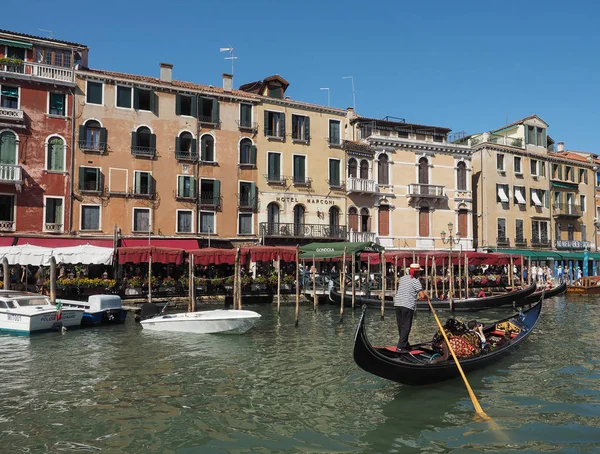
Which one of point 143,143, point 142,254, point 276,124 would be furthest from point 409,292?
point 276,124

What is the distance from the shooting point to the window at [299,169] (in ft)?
91.7

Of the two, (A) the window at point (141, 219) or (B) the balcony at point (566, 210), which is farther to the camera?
(B) the balcony at point (566, 210)

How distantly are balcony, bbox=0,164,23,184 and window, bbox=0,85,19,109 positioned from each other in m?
2.64

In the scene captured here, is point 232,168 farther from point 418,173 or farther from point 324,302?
point 418,173

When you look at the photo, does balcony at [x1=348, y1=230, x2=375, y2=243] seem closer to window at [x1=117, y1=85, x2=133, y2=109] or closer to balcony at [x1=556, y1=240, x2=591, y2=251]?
window at [x1=117, y1=85, x2=133, y2=109]

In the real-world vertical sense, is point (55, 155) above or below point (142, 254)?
above

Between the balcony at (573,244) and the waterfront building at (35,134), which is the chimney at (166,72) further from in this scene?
the balcony at (573,244)

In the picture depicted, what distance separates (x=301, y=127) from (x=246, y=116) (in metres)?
3.25

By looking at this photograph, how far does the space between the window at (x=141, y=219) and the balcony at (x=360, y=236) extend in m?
10.9

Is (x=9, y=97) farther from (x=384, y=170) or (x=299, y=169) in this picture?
(x=384, y=170)

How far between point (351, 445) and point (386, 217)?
80.3 ft

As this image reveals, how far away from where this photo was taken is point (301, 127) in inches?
1117

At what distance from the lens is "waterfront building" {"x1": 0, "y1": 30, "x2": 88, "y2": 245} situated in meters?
21.6

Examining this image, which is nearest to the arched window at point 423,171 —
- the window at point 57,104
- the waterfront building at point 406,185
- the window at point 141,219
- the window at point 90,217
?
the waterfront building at point 406,185
